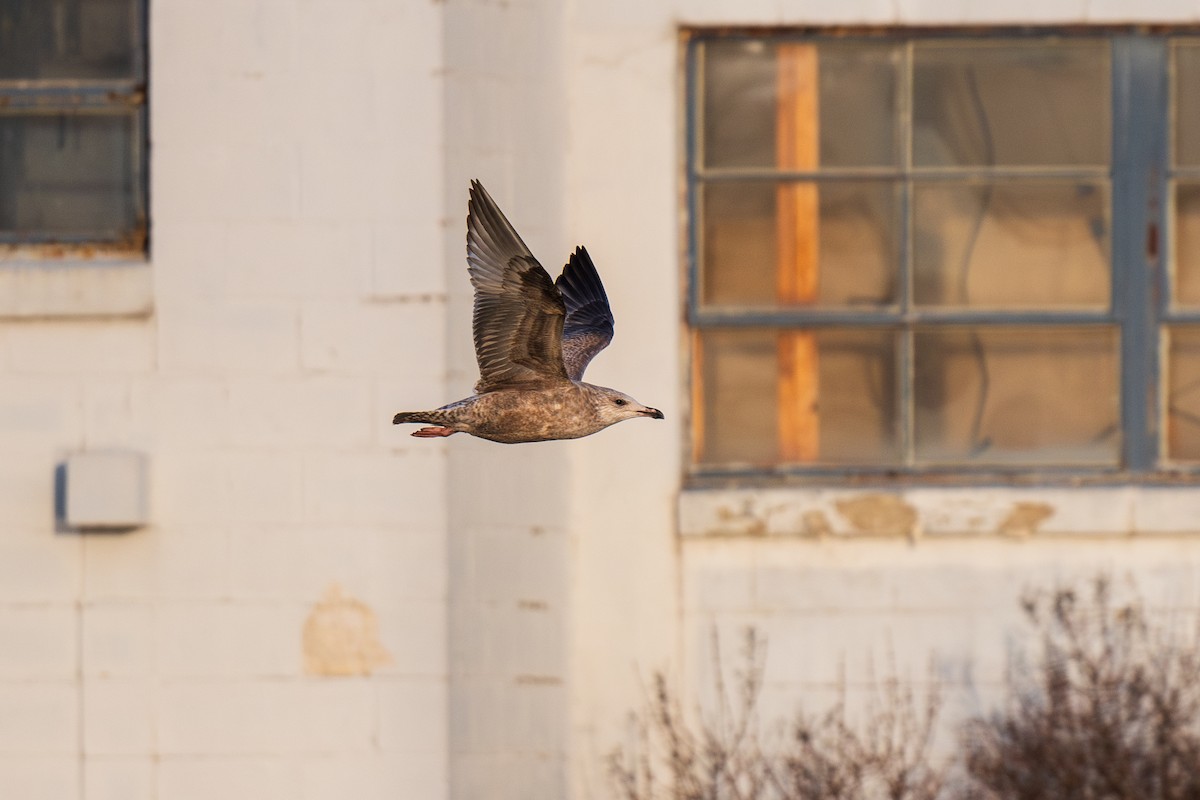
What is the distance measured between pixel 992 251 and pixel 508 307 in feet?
8.14

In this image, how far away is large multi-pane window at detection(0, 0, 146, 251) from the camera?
6020 millimetres

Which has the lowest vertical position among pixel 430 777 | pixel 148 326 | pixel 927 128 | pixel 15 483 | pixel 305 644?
pixel 430 777

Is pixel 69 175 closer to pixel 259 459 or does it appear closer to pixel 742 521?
pixel 259 459

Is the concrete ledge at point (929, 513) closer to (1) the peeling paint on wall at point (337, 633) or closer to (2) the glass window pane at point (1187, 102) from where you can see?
(1) the peeling paint on wall at point (337, 633)

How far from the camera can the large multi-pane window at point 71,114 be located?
6020 millimetres

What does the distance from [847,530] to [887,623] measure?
11.7 inches

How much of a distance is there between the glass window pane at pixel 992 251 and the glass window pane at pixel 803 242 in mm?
106

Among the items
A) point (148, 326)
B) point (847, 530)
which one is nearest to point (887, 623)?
point (847, 530)

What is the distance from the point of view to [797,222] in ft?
20.5

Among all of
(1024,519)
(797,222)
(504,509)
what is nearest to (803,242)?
(797,222)

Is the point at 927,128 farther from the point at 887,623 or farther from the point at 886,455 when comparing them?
the point at 887,623

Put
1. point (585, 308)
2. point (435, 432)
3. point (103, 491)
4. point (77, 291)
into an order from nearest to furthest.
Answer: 1. point (435, 432)
2. point (585, 308)
3. point (103, 491)
4. point (77, 291)

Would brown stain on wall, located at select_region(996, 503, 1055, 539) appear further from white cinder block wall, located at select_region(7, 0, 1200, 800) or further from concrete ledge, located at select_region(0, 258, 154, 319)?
concrete ledge, located at select_region(0, 258, 154, 319)

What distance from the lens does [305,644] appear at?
5.72 m
